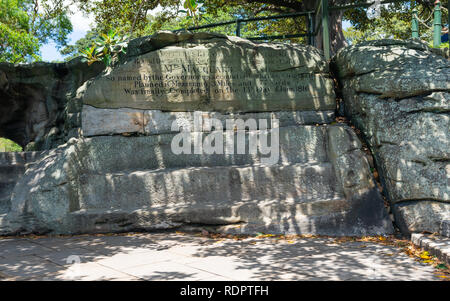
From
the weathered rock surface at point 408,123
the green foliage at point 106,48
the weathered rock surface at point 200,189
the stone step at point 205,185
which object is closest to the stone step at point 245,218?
the weathered rock surface at point 200,189

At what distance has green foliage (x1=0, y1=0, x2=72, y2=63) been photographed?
49.8ft

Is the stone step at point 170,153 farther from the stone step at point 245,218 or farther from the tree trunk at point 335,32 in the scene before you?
the tree trunk at point 335,32

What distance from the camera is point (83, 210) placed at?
6195 mm

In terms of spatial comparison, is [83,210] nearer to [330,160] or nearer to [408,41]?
[330,160]

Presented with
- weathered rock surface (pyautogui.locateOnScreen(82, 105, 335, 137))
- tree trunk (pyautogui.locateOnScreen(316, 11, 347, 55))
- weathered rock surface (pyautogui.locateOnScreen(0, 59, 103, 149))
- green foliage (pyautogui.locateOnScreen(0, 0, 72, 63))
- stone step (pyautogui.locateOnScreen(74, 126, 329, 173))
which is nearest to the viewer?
stone step (pyautogui.locateOnScreen(74, 126, 329, 173))

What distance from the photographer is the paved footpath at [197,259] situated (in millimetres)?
3891

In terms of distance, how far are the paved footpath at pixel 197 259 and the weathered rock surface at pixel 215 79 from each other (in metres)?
2.43

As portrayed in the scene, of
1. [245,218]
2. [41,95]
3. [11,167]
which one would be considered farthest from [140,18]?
[245,218]

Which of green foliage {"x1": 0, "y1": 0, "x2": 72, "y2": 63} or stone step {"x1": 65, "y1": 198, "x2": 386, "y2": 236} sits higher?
green foliage {"x1": 0, "y1": 0, "x2": 72, "y2": 63}

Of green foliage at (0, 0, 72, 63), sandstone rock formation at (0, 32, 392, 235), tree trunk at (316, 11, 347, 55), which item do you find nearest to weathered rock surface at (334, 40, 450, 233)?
sandstone rock formation at (0, 32, 392, 235)

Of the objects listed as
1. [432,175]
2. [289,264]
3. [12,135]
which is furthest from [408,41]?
[12,135]

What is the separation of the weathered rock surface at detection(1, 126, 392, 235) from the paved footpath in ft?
1.10

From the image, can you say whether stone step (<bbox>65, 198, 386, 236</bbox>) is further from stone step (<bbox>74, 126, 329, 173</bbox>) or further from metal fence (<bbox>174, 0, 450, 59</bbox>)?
metal fence (<bbox>174, 0, 450, 59</bbox>)

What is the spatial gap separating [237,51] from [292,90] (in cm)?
118
